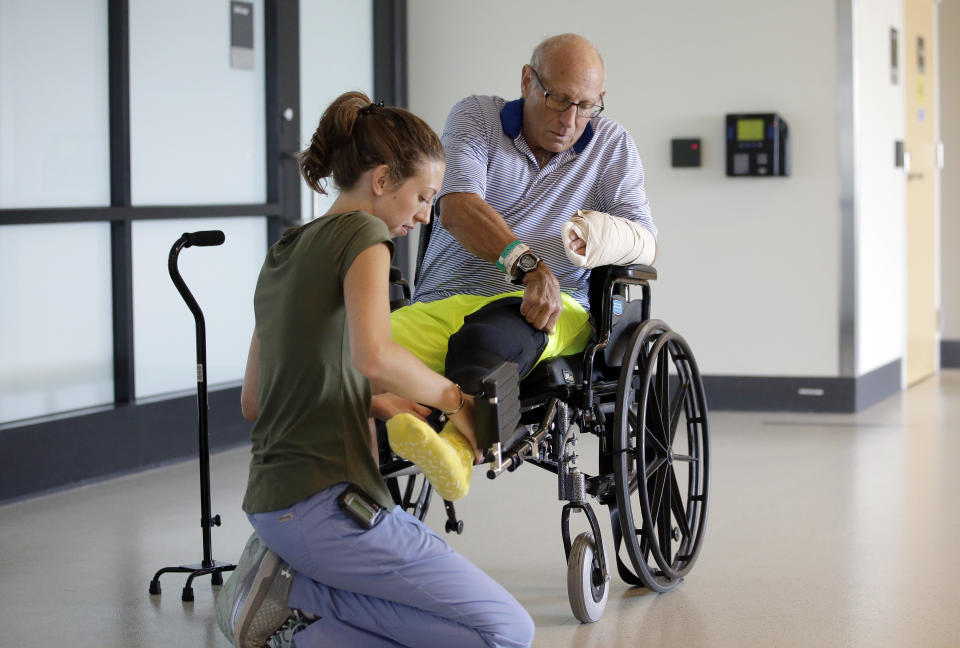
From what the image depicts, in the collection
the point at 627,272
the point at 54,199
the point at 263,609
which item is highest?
the point at 54,199

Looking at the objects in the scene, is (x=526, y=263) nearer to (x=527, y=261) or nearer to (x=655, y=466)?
(x=527, y=261)

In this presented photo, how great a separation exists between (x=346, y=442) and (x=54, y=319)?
99.9 inches

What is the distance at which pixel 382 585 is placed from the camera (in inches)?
80.9

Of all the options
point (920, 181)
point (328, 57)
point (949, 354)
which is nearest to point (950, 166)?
point (920, 181)

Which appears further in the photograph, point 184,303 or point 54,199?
point 184,303

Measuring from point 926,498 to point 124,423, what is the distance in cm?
262

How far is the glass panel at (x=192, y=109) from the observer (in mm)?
4598

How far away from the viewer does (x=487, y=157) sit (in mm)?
2959

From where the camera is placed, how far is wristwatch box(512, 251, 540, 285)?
2662 mm

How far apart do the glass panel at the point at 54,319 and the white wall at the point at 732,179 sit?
7.44 ft

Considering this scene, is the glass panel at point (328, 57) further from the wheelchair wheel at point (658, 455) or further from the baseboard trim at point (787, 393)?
the wheelchair wheel at point (658, 455)

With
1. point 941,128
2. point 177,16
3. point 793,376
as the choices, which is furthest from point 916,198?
point 177,16

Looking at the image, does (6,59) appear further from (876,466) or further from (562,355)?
(876,466)

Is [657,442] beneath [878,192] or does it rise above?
beneath
